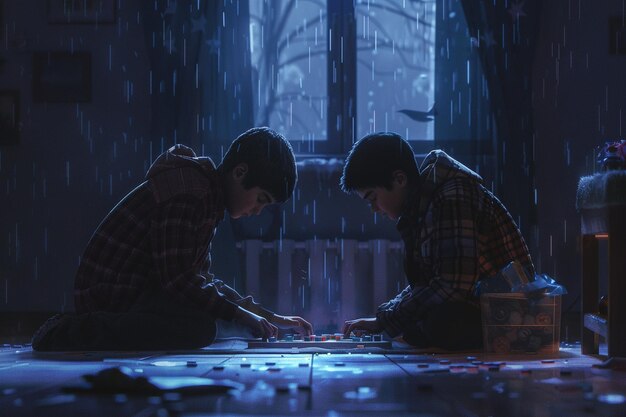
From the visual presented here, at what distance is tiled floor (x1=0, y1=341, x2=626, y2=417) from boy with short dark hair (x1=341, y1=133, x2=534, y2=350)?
159 millimetres

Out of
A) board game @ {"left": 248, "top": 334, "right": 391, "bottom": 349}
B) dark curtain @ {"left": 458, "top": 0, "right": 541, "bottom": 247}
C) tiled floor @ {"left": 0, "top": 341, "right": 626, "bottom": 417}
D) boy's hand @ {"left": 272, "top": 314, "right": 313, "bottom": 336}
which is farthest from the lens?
dark curtain @ {"left": 458, "top": 0, "right": 541, "bottom": 247}

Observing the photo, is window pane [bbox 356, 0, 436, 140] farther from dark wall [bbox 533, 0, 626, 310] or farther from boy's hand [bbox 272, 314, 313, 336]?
boy's hand [bbox 272, 314, 313, 336]

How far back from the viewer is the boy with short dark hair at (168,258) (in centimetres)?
213

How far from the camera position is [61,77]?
150 inches

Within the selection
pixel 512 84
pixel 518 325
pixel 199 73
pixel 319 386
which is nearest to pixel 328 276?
pixel 199 73

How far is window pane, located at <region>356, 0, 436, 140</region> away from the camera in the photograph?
3.81 metres

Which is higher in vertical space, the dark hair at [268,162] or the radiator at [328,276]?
the dark hair at [268,162]

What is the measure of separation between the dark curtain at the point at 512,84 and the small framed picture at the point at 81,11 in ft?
5.56

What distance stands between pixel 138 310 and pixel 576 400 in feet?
4.21

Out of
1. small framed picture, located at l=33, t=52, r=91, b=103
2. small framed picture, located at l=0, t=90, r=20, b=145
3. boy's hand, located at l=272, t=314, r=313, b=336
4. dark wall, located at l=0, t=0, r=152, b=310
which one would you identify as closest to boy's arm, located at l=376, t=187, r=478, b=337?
boy's hand, located at l=272, t=314, r=313, b=336

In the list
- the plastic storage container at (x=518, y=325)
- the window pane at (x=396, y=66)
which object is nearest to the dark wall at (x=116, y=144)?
the window pane at (x=396, y=66)

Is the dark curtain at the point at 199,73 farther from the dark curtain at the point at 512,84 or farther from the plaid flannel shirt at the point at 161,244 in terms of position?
the plaid flannel shirt at the point at 161,244

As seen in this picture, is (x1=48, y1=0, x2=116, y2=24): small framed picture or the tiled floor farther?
(x1=48, y1=0, x2=116, y2=24): small framed picture

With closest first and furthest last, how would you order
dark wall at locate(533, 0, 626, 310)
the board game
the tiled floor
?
the tiled floor < the board game < dark wall at locate(533, 0, 626, 310)
